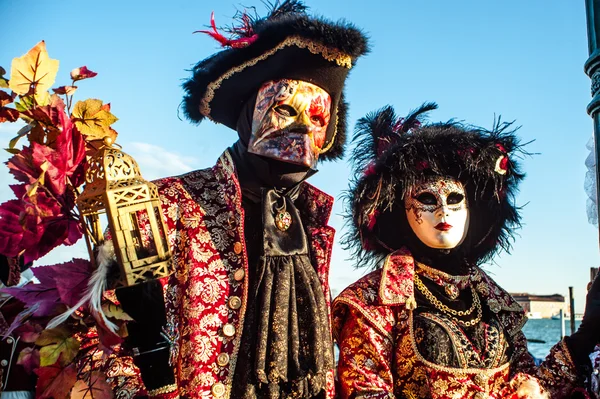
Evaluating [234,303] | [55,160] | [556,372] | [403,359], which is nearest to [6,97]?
[55,160]

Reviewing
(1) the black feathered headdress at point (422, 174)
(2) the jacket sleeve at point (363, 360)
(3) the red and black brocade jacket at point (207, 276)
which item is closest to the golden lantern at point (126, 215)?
(3) the red and black brocade jacket at point (207, 276)

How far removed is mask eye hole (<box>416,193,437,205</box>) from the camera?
3.56m

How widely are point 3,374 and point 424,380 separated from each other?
188cm

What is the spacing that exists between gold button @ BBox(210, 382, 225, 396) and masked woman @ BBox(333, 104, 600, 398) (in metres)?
0.80

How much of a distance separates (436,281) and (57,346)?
2054mm

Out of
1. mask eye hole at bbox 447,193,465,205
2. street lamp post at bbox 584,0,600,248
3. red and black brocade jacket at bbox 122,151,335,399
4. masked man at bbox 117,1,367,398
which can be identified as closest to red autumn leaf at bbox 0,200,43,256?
masked man at bbox 117,1,367,398

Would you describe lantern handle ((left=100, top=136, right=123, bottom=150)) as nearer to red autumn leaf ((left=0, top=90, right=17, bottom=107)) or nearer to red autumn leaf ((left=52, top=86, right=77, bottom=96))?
red autumn leaf ((left=52, top=86, right=77, bottom=96))

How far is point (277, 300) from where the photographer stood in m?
2.79

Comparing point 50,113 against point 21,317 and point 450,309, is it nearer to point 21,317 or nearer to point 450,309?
point 21,317

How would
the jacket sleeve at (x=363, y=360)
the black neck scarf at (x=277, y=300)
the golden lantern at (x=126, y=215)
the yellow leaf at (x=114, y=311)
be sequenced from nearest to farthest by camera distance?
the golden lantern at (x=126, y=215)
the yellow leaf at (x=114, y=311)
the black neck scarf at (x=277, y=300)
the jacket sleeve at (x=363, y=360)

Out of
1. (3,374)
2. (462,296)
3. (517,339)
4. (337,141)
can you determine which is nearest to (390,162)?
(337,141)

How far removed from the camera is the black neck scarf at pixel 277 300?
2.70m

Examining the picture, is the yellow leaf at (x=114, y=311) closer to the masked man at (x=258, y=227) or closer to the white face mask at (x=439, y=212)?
the masked man at (x=258, y=227)

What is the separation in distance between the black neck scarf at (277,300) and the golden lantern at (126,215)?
0.79 m
